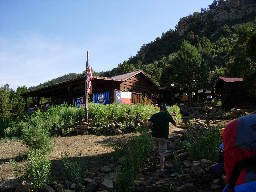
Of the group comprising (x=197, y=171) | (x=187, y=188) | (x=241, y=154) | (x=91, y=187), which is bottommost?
(x=91, y=187)

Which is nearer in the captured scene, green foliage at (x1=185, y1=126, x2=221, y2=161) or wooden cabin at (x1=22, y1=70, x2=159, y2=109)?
green foliage at (x1=185, y1=126, x2=221, y2=161)

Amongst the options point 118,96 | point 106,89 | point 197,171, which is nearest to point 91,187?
point 197,171

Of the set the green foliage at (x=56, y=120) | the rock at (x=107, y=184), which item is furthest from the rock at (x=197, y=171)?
the green foliage at (x=56, y=120)

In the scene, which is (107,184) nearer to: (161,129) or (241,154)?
(161,129)

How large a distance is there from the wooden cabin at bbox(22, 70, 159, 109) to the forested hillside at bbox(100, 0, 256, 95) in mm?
9053

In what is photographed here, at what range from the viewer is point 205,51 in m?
72.6

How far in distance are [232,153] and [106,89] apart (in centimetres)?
2363

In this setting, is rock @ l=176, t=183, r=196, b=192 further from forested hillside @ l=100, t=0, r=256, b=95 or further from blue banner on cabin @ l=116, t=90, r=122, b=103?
blue banner on cabin @ l=116, t=90, r=122, b=103

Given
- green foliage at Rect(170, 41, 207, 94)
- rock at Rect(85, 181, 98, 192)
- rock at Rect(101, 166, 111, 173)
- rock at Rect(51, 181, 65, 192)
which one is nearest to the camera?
rock at Rect(51, 181, 65, 192)

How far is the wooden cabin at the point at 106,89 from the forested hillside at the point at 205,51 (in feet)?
29.7

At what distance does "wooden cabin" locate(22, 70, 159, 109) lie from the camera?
79.2 feet

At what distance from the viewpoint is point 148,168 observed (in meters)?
8.98

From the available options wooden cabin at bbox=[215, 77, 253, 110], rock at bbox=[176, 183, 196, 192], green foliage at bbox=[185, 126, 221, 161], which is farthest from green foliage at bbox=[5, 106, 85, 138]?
wooden cabin at bbox=[215, 77, 253, 110]

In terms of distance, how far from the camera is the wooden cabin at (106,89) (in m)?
24.1
